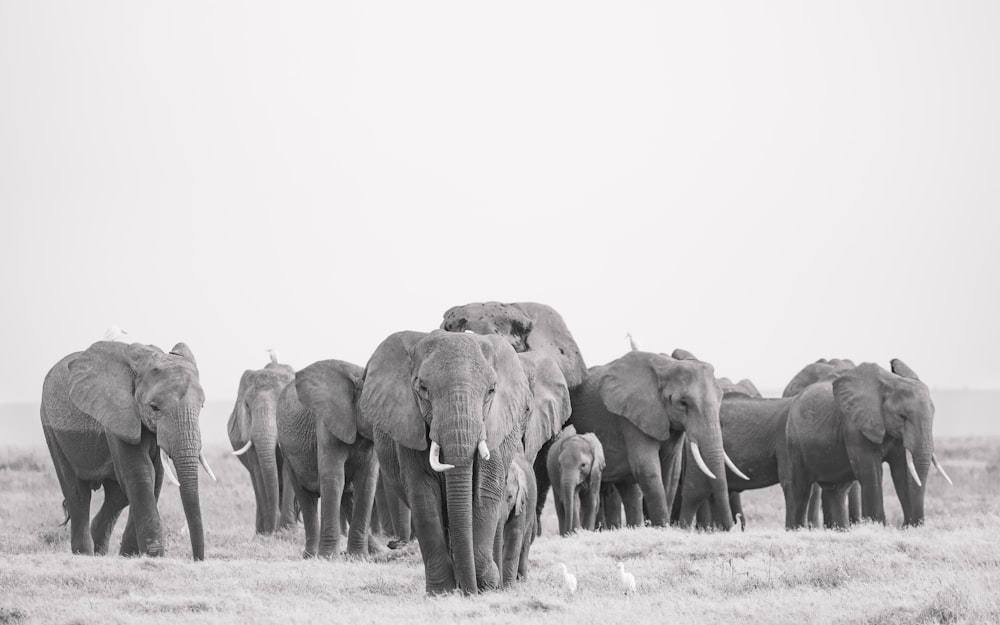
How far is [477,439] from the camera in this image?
42.0 feet

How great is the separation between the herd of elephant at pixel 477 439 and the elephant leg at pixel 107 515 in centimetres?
2

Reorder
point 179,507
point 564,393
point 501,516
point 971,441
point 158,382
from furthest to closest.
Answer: point 971,441 < point 179,507 < point 158,382 < point 564,393 < point 501,516

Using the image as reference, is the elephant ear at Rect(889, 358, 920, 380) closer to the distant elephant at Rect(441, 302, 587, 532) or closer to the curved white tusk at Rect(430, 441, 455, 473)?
the distant elephant at Rect(441, 302, 587, 532)

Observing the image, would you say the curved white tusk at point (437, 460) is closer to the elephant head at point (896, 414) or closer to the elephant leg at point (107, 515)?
the elephant leg at point (107, 515)

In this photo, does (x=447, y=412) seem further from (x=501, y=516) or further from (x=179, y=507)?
(x=179, y=507)

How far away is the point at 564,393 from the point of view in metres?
16.2

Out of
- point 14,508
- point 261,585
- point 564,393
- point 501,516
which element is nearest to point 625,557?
point 564,393

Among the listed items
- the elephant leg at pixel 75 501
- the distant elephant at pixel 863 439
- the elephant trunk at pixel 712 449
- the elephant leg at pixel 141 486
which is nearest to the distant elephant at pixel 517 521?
the elephant leg at pixel 141 486

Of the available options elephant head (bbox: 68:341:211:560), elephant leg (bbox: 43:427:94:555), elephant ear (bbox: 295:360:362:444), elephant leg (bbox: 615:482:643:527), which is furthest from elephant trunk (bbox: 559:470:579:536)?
elephant leg (bbox: 43:427:94:555)

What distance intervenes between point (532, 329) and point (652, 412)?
3996 mm

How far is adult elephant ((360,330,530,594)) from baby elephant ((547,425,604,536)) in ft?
24.4

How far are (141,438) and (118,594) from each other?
3818 millimetres

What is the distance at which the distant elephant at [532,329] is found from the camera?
16422 millimetres

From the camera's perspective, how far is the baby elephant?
2141 centimetres
